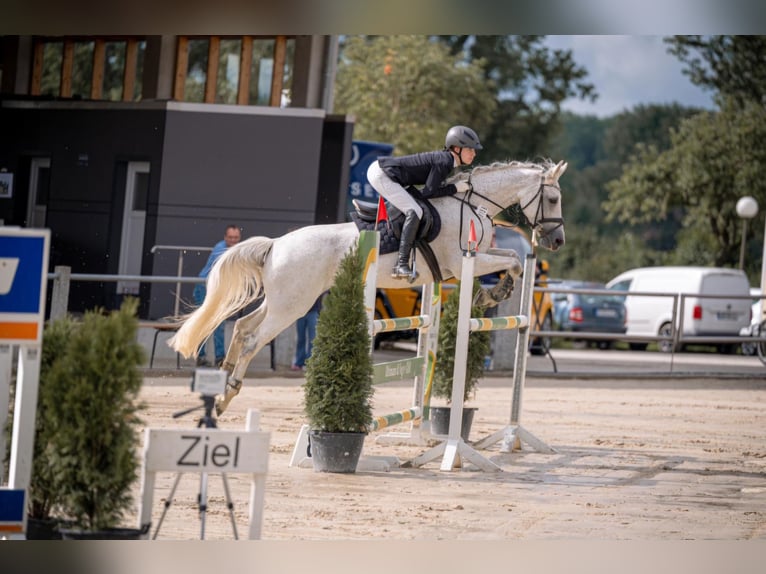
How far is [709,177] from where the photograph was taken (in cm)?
2684

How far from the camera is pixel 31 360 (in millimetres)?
4047

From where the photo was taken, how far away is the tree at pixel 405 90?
2273cm

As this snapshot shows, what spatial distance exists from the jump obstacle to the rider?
43 cm

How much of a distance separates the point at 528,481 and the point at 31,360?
3.37 meters

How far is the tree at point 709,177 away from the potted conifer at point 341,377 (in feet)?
68.9

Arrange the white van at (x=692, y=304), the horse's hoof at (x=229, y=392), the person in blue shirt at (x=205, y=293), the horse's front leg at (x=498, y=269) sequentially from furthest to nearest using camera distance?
the white van at (x=692, y=304) → the person in blue shirt at (x=205, y=293) → the horse's front leg at (x=498, y=269) → the horse's hoof at (x=229, y=392)

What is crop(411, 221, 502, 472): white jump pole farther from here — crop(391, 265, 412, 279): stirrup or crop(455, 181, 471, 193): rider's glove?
crop(455, 181, 471, 193): rider's glove

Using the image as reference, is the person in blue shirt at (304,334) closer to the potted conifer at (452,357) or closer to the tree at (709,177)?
the potted conifer at (452,357)

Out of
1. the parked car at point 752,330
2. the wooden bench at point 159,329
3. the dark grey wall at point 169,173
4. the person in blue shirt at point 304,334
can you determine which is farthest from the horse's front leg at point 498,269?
the parked car at point 752,330

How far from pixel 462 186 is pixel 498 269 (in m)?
0.59
